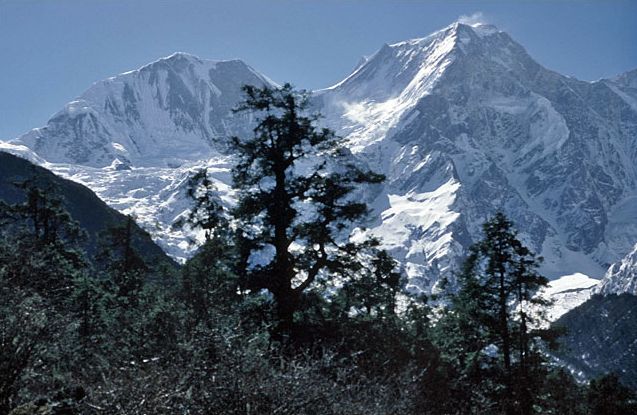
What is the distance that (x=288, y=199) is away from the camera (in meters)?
20.7

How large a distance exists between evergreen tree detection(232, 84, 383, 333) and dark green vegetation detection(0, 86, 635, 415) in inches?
2.2

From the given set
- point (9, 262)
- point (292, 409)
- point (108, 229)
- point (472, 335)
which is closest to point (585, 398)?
point (472, 335)

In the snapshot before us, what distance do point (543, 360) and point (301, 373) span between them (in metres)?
19.4

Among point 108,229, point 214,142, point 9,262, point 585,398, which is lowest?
point 585,398

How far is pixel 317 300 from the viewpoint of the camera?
68.3 feet

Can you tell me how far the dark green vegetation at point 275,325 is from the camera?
8.73 m

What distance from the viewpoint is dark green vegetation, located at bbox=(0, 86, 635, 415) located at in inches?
344

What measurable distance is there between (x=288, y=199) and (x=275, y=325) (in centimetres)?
631

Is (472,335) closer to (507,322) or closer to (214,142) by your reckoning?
(507,322)

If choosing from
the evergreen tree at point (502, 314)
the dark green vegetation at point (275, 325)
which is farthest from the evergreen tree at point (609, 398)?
the evergreen tree at point (502, 314)

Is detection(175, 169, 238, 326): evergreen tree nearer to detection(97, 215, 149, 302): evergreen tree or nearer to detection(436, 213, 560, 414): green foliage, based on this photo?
detection(97, 215, 149, 302): evergreen tree

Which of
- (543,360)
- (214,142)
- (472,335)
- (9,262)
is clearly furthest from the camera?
(472,335)

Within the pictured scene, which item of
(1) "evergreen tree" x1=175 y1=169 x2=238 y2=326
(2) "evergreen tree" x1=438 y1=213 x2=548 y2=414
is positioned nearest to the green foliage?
(2) "evergreen tree" x1=438 y1=213 x2=548 y2=414

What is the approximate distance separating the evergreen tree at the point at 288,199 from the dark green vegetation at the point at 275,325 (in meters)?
0.05
